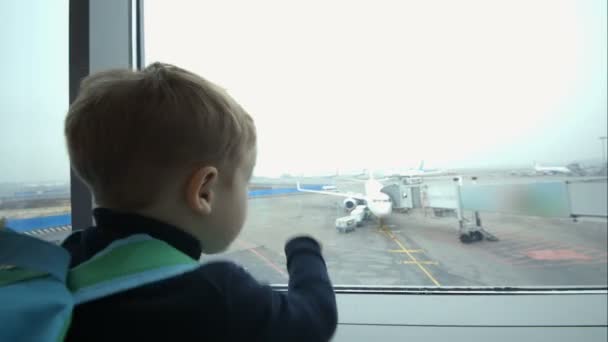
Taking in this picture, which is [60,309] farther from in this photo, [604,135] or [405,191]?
[604,135]

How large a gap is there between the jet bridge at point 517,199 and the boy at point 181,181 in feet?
2.95

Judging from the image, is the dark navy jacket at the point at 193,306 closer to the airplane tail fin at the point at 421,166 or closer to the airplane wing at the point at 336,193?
the airplane wing at the point at 336,193

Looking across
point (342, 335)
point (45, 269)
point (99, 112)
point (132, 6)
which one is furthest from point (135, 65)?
point (342, 335)

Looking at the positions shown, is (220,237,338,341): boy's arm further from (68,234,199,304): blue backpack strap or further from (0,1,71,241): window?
(0,1,71,241): window

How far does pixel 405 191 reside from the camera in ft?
3.97

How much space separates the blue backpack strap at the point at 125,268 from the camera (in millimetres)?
287

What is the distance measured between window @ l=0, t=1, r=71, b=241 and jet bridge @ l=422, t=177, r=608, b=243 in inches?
51.7

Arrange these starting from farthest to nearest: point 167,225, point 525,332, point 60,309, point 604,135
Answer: point 604,135, point 525,332, point 167,225, point 60,309

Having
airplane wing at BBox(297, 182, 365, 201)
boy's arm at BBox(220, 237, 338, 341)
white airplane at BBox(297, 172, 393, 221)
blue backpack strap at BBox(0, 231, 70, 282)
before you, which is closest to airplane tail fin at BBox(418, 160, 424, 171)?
white airplane at BBox(297, 172, 393, 221)

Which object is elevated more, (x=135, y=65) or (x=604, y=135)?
(x=135, y=65)

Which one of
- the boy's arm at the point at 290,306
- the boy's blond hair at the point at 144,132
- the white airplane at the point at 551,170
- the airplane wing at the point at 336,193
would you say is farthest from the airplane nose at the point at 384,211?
the boy's blond hair at the point at 144,132

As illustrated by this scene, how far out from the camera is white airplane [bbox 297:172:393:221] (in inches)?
41.8

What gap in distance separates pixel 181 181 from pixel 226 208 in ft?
0.24

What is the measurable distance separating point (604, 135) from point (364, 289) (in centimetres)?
94
